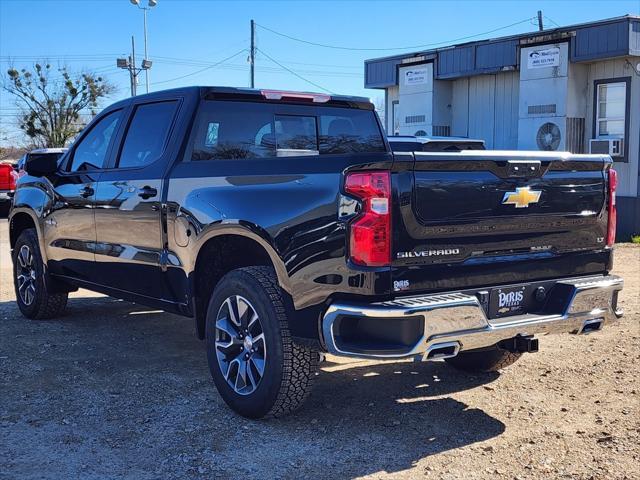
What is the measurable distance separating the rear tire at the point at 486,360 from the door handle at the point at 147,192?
7.82ft

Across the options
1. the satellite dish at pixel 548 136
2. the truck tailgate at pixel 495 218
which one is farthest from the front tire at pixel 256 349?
the satellite dish at pixel 548 136

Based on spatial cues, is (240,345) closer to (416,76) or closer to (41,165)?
(41,165)

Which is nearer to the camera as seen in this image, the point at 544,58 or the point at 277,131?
the point at 277,131

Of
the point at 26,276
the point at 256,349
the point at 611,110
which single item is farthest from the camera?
the point at 611,110

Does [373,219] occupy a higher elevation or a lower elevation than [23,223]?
higher

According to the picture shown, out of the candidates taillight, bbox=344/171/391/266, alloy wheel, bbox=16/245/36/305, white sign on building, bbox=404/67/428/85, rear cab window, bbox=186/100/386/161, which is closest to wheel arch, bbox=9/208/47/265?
alloy wheel, bbox=16/245/36/305

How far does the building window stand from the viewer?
14.4 metres

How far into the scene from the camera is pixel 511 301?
13.5ft

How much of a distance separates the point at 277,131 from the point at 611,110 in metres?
11.1

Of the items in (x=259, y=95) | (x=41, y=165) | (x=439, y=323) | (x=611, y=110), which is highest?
(x=611, y=110)

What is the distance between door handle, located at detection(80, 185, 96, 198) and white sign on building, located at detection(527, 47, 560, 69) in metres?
11.4

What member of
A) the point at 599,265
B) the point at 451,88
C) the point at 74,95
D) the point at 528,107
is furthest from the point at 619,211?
the point at 74,95

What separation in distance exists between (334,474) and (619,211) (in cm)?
1239

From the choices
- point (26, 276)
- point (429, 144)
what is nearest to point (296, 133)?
point (26, 276)
